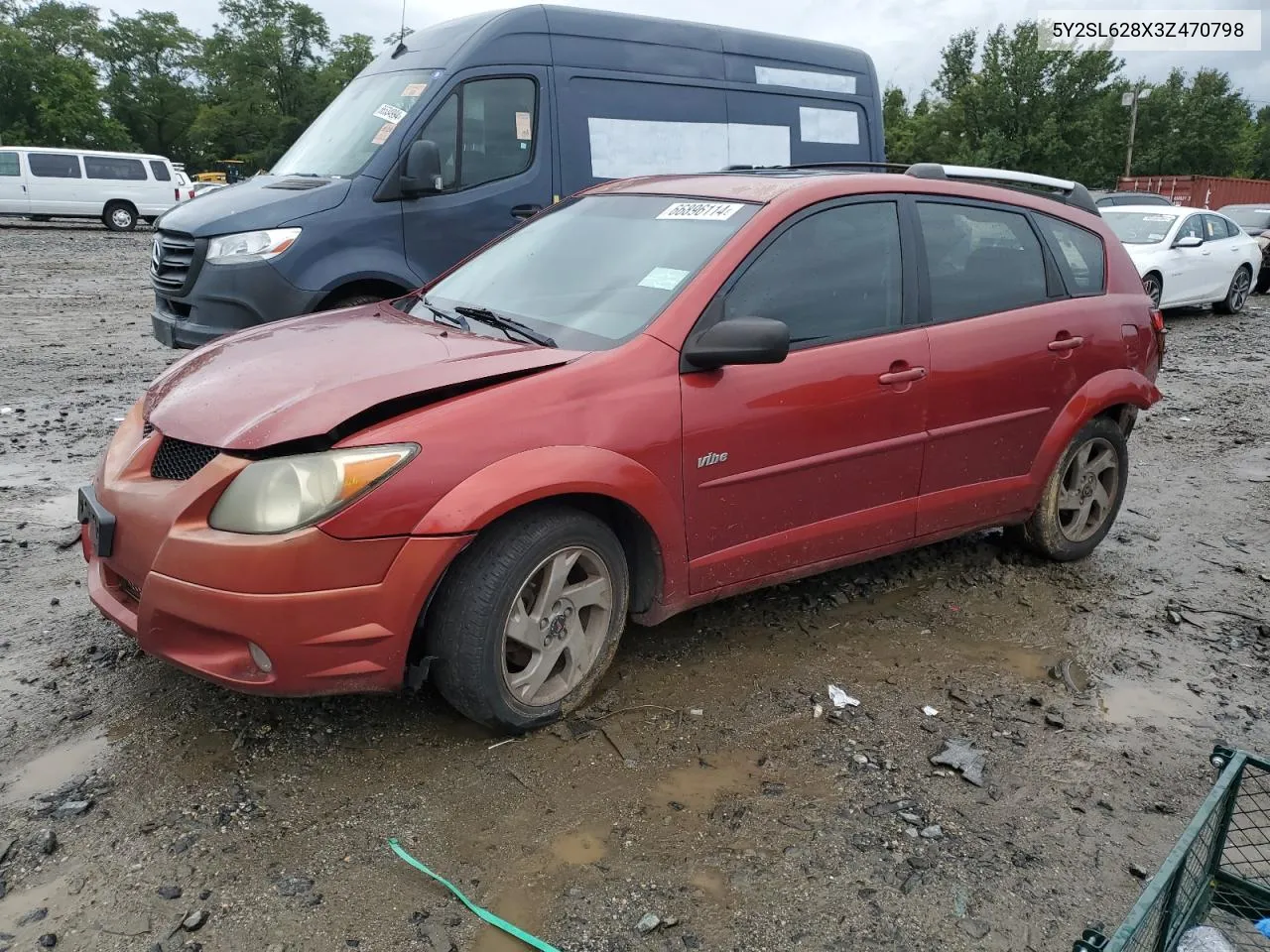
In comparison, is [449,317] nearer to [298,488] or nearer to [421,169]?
[298,488]

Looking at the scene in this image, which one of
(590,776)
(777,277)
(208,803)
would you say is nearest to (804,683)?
(590,776)

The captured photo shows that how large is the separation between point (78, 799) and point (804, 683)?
7.37 feet

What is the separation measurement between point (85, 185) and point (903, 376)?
88.2ft

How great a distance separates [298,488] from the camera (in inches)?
105

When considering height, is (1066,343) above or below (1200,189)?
below

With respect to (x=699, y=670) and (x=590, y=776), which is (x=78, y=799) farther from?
(x=699, y=670)

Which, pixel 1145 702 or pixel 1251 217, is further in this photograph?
pixel 1251 217

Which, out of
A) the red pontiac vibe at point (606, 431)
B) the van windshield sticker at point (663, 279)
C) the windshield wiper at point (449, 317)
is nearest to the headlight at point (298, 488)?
the red pontiac vibe at point (606, 431)

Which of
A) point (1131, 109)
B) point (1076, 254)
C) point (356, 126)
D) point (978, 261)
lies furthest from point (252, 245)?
point (1131, 109)

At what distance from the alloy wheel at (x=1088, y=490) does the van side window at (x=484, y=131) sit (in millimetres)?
4293

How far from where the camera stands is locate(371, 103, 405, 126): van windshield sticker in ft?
22.1

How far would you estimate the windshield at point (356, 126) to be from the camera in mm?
6742

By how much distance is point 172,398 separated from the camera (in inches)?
124

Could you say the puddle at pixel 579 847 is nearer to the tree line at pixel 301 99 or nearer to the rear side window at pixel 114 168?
the rear side window at pixel 114 168
